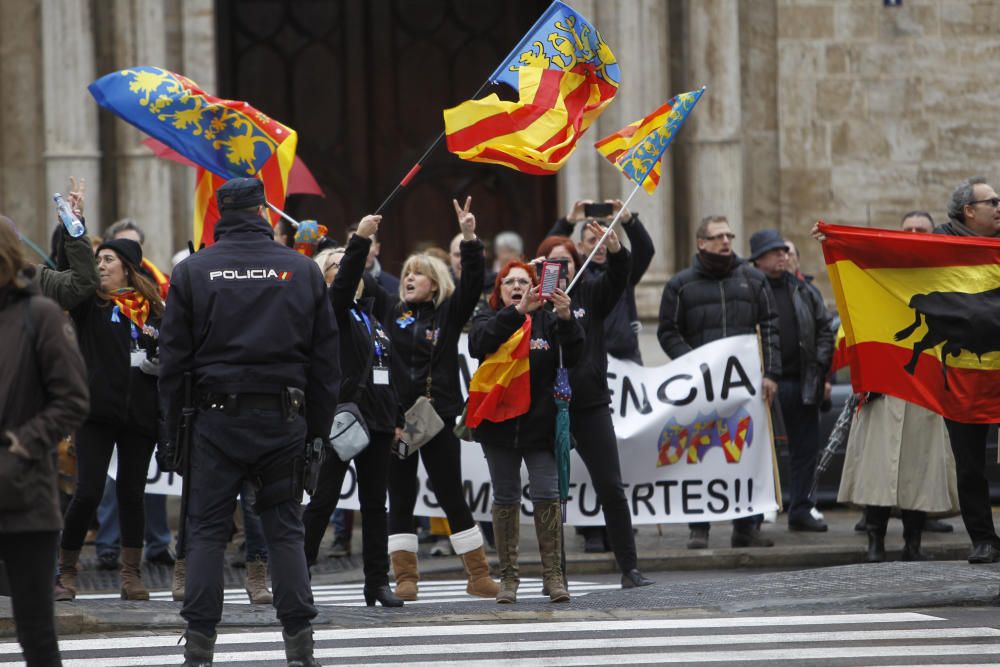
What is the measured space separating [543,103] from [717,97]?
6.44 m

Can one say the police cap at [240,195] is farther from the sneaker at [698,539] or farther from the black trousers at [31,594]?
the sneaker at [698,539]

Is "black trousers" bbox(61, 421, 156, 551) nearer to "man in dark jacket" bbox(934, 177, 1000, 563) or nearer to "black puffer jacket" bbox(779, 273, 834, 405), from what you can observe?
"man in dark jacket" bbox(934, 177, 1000, 563)

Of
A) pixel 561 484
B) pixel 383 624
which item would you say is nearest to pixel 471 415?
pixel 561 484

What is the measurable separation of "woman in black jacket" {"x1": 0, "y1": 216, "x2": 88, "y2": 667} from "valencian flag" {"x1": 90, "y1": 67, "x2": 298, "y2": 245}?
4721 millimetres

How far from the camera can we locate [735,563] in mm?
12352

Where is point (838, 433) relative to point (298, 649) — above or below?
above

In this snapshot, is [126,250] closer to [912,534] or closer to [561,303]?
[561,303]

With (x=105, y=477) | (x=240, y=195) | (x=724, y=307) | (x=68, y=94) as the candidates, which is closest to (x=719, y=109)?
(x=724, y=307)

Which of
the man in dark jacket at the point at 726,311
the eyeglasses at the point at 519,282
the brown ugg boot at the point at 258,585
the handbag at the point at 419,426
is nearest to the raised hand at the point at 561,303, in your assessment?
the eyeglasses at the point at 519,282

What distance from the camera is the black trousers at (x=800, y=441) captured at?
13.5 m

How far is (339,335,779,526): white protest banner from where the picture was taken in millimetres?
12617

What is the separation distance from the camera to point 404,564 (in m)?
10.5

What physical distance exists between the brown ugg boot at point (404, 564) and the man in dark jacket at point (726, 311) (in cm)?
279

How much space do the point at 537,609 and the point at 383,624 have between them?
2.73 ft
